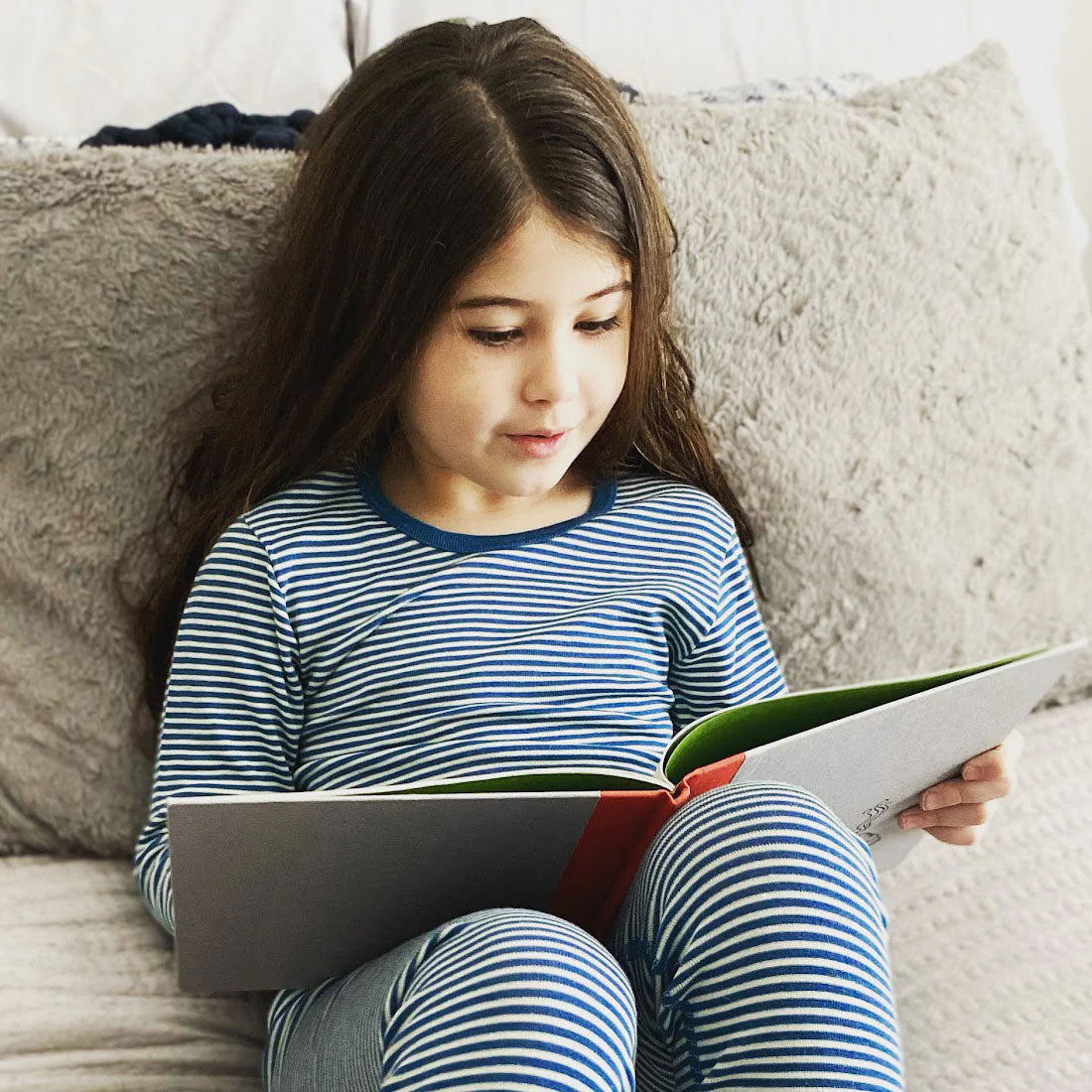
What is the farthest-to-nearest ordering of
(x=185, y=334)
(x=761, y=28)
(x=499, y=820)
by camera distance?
(x=761, y=28) → (x=185, y=334) → (x=499, y=820)

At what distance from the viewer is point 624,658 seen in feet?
3.06

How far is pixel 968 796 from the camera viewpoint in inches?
35.2

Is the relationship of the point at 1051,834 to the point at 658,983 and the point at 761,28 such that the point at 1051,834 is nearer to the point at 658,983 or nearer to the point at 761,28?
the point at 658,983

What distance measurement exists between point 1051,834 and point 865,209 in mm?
533

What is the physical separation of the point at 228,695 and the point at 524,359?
298 millimetres

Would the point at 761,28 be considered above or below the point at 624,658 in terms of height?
above

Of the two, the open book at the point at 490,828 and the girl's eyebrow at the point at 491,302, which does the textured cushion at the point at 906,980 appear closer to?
the open book at the point at 490,828

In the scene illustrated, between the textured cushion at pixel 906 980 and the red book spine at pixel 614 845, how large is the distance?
242 mm

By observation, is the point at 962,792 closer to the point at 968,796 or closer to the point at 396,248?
the point at 968,796

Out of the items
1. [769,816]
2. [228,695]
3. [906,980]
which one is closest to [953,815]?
[906,980]

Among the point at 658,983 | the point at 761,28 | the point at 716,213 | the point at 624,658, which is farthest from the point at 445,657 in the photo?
the point at 761,28

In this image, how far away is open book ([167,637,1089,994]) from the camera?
2.19ft

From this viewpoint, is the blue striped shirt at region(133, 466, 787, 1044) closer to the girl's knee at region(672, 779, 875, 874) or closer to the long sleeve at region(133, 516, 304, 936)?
the long sleeve at region(133, 516, 304, 936)

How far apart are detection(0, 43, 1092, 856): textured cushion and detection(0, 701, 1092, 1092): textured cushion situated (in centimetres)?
7
